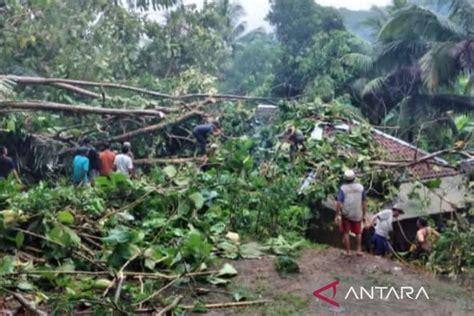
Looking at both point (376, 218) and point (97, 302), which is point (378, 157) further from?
point (97, 302)

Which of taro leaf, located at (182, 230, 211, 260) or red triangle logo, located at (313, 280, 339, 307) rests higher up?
taro leaf, located at (182, 230, 211, 260)

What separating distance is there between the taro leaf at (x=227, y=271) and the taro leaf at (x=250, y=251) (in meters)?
0.63

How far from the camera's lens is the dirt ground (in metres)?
5.39

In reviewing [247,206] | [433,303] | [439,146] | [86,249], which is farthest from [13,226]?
[439,146]

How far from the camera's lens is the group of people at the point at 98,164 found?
30.1ft

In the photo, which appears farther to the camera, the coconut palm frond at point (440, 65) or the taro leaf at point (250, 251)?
the coconut palm frond at point (440, 65)

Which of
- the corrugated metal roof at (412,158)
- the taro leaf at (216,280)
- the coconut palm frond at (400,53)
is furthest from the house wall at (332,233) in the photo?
the coconut palm frond at (400,53)

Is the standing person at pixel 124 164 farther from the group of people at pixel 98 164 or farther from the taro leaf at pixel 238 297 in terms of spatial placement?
the taro leaf at pixel 238 297

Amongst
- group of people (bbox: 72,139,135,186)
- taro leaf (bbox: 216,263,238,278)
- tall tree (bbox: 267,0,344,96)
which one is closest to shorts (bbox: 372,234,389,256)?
taro leaf (bbox: 216,263,238,278)

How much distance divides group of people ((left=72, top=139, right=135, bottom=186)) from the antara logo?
395cm

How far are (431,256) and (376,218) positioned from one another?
123 cm

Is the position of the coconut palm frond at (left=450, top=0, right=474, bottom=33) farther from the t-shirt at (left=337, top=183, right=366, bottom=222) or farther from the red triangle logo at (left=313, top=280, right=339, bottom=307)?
the red triangle logo at (left=313, top=280, right=339, bottom=307)

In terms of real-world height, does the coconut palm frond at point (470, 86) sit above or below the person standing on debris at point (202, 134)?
above

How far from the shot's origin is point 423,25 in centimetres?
1569
